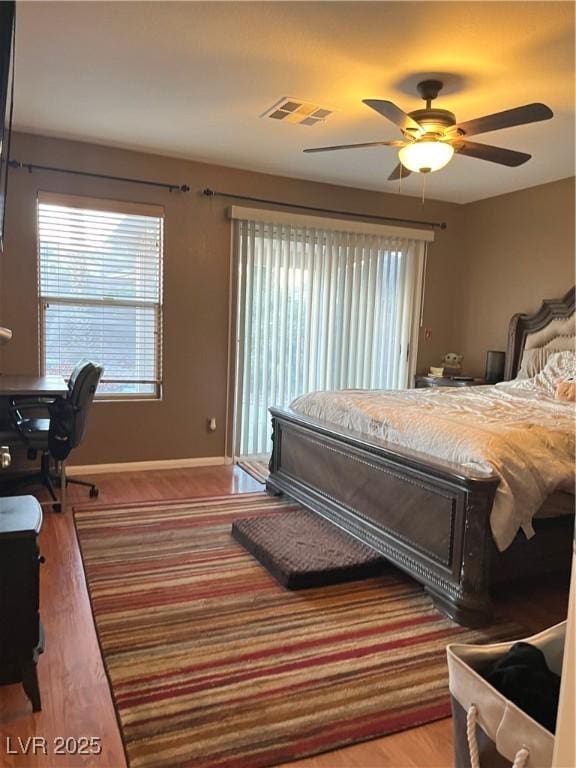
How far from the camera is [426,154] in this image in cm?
290

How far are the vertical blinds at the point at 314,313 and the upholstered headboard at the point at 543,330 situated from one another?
1.03 metres

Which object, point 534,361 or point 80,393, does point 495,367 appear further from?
point 80,393

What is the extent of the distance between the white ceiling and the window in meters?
0.58

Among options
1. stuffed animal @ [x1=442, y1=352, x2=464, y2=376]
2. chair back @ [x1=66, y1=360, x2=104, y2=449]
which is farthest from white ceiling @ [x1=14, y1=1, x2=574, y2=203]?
stuffed animal @ [x1=442, y1=352, x2=464, y2=376]

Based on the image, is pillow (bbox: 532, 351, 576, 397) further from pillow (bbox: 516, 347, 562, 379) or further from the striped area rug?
the striped area rug

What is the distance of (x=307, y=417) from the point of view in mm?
3748

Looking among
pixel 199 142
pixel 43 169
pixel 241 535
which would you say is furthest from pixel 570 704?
pixel 43 169

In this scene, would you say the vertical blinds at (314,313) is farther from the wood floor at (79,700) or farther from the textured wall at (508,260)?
the wood floor at (79,700)

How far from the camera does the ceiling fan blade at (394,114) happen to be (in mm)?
2555

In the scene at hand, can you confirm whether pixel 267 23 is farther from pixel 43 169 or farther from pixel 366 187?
pixel 366 187

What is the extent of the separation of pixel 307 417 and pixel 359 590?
1.33 metres

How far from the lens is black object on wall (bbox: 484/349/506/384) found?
526 centimetres

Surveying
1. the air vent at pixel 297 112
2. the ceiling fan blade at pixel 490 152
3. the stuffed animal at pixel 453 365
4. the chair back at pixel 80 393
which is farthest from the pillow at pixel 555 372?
the chair back at pixel 80 393

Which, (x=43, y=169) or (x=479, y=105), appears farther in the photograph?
(x=43, y=169)
